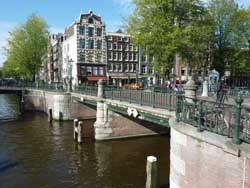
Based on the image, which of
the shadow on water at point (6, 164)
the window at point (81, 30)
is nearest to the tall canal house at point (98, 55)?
the window at point (81, 30)

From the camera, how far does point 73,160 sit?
17672 mm

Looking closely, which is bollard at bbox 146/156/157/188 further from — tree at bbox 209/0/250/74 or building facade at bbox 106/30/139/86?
building facade at bbox 106/30/139/86

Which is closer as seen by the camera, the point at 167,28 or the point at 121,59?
the point at 167,28

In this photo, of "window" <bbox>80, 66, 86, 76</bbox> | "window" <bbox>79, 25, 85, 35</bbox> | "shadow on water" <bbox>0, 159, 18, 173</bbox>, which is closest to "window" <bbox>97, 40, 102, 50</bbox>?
"window" <bbox>79, 25, 85, 35</bbox>

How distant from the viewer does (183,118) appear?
1034 cm

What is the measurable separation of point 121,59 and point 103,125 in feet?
123

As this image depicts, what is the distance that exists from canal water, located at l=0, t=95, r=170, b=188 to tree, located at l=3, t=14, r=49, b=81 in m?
25.6

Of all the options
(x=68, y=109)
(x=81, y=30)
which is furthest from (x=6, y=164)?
(x=81, y=30)

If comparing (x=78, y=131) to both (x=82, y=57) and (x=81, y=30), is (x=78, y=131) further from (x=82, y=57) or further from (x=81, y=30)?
(x=81, y=30)

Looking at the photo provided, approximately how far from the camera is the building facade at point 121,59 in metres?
56.9

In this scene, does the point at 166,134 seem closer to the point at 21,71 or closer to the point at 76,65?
the point at 76,65

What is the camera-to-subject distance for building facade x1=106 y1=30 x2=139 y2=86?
56875 millimetres

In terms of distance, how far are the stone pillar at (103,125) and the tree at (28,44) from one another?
105 feet

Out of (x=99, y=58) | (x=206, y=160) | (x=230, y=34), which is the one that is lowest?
(x=206, y=160)
